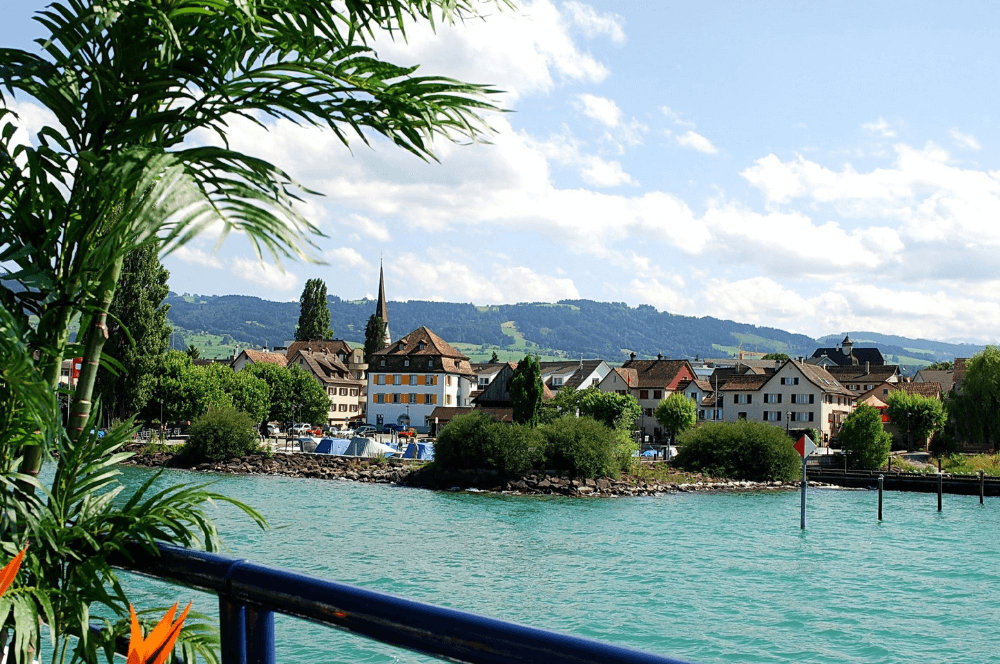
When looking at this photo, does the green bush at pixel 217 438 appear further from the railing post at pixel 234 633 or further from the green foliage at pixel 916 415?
the railing post at pixel 234 633

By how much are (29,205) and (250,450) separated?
2511 inches

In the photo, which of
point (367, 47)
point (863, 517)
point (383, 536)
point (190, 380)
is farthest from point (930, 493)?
point (367, 47)

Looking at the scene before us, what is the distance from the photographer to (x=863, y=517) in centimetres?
4447

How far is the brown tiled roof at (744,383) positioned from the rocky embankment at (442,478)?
3756 centimetres

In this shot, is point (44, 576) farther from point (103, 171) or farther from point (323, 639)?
point (323, 639)

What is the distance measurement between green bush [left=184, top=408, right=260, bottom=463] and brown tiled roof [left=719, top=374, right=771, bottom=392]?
55.5m

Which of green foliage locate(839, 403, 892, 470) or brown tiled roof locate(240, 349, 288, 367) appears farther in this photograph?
brown tiled roof locate(240, 349, 288, 367)

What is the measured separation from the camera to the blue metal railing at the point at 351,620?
1622 mm

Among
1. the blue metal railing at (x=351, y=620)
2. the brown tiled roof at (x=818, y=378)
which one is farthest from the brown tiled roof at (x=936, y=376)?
the blue metal railing at (x=351, y=620)

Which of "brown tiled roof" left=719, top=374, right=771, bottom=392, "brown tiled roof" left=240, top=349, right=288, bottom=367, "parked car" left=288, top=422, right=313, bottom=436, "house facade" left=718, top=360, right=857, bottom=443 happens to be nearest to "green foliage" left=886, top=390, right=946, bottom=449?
"house facade" left=718, top=360, right=857, bottom=443

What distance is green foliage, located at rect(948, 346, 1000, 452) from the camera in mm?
76312

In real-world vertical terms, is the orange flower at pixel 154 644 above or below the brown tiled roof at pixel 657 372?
below

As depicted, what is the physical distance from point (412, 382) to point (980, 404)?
2103 inches

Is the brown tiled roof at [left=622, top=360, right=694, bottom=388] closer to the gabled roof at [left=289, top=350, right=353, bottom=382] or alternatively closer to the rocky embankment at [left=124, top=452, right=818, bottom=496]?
the gabled roof at [left=289, top=350, right=353, bottom=382]
